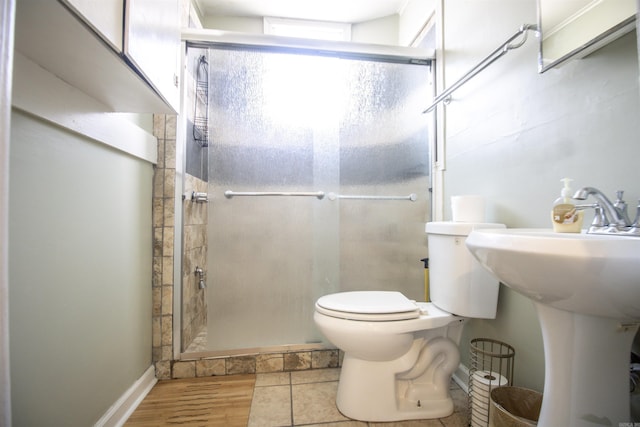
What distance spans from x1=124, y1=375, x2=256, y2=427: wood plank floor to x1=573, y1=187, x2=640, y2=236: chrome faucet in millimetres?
1369

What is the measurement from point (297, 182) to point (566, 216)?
1.16m

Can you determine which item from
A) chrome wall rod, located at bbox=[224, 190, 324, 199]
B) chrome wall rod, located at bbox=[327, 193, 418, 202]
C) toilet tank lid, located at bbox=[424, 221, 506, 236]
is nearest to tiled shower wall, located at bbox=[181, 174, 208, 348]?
chrome wall rod, located at bbox=[224, 190, 324, 199]

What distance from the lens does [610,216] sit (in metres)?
0.70

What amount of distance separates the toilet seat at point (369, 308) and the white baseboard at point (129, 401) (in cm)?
86

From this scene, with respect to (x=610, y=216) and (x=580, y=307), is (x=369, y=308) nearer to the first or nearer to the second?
(x=580, y=307)

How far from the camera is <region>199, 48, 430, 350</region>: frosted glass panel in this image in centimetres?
151

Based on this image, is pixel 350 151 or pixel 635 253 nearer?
pixel 635 253

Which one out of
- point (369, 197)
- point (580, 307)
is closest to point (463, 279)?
point (580, 307)

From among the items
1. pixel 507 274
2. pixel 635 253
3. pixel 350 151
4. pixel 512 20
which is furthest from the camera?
pixel 350 151

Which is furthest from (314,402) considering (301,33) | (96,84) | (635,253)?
(301,33)

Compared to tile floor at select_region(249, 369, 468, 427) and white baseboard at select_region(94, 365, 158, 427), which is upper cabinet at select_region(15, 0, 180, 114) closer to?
white baseboard at select_region(94, 365, 158, 427)

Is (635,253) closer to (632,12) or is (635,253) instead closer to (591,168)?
(591,168)

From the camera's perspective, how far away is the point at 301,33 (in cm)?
228

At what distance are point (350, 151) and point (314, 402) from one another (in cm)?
129
